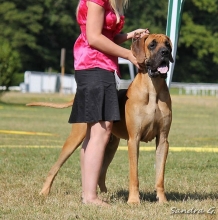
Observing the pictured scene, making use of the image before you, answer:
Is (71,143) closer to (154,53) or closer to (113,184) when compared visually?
(113,184)

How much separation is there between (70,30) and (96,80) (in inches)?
2482

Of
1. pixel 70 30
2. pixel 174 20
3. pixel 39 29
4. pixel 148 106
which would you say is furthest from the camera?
pixel 70 30

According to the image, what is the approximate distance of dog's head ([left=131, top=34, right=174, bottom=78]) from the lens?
666 cm

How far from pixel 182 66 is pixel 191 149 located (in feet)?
203

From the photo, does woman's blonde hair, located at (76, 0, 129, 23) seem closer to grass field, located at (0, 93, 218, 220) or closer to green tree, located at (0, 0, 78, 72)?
grass field, located at (0, 93, 218, 220)

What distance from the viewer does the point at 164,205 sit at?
6746 millimetres

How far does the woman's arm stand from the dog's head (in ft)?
0.49

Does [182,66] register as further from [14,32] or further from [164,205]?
[164,205]

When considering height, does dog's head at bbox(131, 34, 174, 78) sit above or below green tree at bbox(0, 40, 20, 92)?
above

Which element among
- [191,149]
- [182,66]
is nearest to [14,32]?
[182,66]

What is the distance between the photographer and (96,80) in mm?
6719

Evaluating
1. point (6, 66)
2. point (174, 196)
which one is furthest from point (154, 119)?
point (6, 66)

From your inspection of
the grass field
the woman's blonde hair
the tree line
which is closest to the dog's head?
the woman's blonde hair

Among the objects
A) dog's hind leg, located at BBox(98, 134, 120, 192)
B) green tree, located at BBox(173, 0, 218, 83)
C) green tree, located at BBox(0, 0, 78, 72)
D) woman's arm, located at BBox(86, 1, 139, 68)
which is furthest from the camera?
green tree, located at BBox(173, 0, 218, 83)
